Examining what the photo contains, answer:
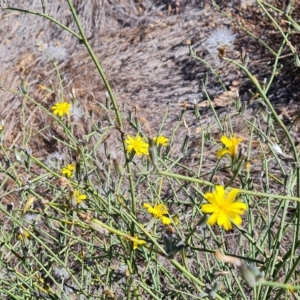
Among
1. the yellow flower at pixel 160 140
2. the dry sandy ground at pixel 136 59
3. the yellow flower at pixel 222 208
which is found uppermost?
the yellow flower at pixel 222 208

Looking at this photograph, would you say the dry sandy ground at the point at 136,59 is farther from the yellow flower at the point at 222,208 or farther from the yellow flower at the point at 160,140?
the yellow flower at the point at 222,208

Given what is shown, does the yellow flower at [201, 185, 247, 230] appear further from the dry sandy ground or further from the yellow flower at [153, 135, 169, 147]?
the dry sandy ground

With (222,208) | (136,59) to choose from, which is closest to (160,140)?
(222,208)

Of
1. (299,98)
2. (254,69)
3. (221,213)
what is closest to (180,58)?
(254,69)

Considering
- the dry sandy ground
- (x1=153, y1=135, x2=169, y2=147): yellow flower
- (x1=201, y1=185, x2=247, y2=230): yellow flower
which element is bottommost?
the dry sandy ground

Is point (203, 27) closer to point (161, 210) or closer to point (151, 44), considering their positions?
point (151, 44)

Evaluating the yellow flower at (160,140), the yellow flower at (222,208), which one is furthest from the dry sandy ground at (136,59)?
the yellow flower at (222,208)

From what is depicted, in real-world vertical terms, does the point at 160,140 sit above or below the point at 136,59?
above

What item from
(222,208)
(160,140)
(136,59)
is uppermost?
(222,208)

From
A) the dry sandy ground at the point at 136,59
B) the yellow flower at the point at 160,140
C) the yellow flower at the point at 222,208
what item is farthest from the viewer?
the dry sandy ground at the point at 136,59

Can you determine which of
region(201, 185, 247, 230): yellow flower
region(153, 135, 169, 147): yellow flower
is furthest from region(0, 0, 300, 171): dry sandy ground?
region(201, 185, 247, 230): yellow flower

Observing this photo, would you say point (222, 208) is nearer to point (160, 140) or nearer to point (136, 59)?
point (160, 140)

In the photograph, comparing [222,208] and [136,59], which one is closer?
[222,208]

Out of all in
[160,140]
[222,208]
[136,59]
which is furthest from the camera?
[136,59]
